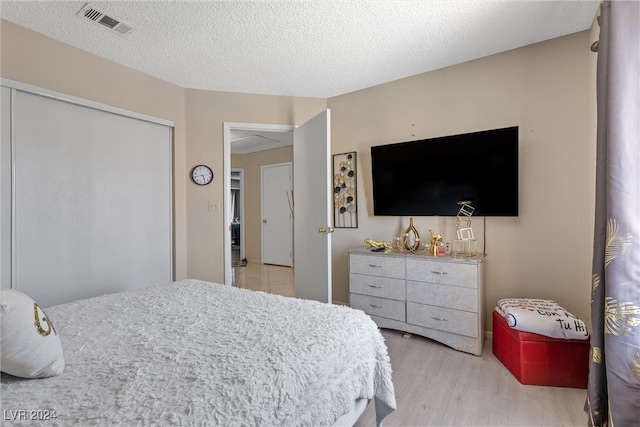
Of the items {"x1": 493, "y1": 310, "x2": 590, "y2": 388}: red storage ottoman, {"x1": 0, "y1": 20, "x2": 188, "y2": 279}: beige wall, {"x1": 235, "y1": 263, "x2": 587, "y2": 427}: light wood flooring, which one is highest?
{"x1": 0, "y1": 20, "x2": 188, "y2": 279}: beige wall

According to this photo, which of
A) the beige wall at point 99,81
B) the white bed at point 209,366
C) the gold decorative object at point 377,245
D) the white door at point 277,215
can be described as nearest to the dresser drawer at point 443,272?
the gold decorative object at point 377,245

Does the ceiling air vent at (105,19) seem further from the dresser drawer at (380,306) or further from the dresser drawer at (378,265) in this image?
the dresser drawer at (380,306)

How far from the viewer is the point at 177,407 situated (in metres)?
0.72

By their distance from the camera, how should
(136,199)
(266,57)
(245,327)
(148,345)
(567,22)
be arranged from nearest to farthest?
(148,345), (245,327), (567,22), (266,57), (136,199)

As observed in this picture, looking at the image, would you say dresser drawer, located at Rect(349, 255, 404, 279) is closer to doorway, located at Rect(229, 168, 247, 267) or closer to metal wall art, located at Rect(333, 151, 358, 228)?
metal wall art, located at Rect(333, 151, 358, 228)

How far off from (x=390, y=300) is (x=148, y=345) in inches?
80.4

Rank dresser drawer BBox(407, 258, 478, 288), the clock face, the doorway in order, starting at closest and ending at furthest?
Answer: dresser drawer BBox(407, 258, 478, 288) → the clock face → the doorway

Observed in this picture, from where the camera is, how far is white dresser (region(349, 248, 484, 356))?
2.25 metres

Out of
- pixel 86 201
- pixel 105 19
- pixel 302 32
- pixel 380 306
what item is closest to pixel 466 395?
pixel 380 306

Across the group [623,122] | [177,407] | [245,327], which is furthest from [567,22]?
[177,407]

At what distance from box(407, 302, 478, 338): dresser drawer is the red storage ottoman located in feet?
1.15

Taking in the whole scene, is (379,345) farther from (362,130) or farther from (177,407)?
(362,130)

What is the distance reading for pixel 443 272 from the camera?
7.71 ft

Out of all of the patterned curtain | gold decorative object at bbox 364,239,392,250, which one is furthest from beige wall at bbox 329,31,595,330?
the patterned curtain
